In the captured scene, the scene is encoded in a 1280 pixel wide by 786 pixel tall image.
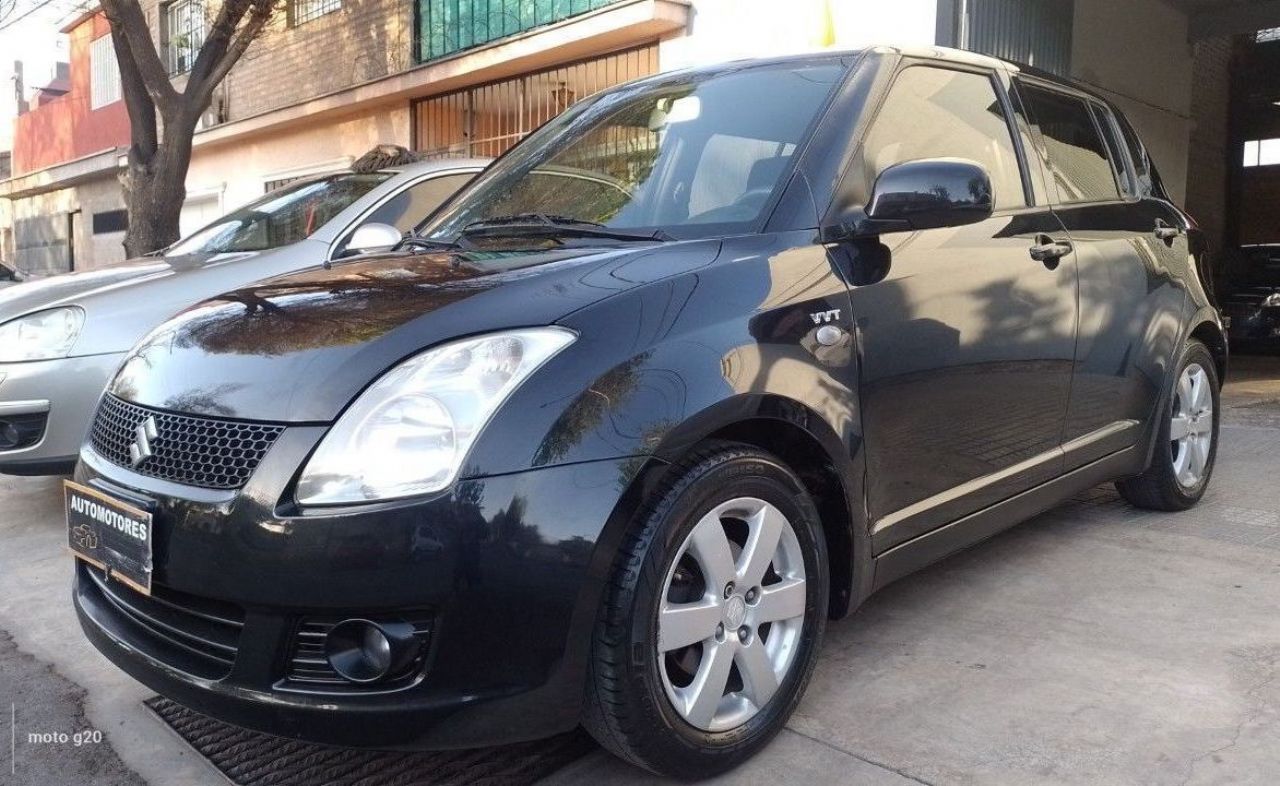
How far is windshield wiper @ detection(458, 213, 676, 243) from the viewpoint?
8.41 feet

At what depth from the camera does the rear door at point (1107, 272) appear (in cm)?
344

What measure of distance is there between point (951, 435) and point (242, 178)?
15565mm

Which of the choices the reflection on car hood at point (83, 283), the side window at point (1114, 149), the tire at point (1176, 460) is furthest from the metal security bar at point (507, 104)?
the tire at point (1176, 460)

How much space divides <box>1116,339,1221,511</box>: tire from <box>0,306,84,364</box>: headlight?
4118 millimetres

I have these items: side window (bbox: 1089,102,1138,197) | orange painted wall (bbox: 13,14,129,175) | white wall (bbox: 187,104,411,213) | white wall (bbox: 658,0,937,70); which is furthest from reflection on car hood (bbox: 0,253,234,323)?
orange painted wall (bbox: 13,14,129,175)

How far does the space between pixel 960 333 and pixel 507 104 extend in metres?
9.27

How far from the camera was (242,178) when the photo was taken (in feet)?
53.6

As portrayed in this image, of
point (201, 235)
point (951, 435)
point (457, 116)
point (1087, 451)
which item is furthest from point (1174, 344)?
point (457, 116)

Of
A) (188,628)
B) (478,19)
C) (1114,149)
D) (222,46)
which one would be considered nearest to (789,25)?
(1114,149)

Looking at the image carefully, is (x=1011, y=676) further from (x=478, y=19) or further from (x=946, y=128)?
(x=478, y=19)

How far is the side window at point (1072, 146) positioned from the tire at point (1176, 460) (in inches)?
30.5

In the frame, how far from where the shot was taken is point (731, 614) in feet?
7.27

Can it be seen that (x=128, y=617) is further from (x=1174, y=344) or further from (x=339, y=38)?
(x=339, y=38)

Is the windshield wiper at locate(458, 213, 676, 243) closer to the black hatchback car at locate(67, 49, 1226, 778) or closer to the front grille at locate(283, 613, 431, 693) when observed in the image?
the black hatchback car at locate(67, 49, 1226, 778)
